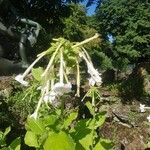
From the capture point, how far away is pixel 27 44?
1484 cm

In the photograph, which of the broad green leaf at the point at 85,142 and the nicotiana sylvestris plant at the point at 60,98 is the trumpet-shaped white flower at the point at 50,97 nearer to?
the nicotiana sylvestris plant at the point at 60,98

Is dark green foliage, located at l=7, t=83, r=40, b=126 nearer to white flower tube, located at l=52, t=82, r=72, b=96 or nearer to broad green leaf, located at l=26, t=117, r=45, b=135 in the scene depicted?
broad green leaf, located at l=26, t=117, r=45, b=135

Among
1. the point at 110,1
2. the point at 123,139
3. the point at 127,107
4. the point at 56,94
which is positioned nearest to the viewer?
the point at 56,94

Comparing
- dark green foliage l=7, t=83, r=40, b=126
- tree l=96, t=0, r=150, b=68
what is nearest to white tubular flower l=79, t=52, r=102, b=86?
dark green foliage l=7, t=83, r=40, b=126

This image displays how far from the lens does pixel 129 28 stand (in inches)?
1587

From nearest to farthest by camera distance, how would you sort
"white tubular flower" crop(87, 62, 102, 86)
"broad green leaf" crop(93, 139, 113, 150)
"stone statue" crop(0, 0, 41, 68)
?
"white tubular flower" crop(87, 62, 102, 86)
"broad green leaf" crop(93, 139, 113, 150)
"stone statue" crop(0, 0, 41, 68)

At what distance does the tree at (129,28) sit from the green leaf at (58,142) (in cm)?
3660

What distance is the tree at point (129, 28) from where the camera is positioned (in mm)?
38375

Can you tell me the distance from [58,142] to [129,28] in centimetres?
3926

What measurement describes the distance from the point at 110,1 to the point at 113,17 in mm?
1365

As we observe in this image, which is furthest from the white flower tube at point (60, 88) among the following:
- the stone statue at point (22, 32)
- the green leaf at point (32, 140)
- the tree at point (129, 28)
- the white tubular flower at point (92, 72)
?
the tree at point (129, 28)

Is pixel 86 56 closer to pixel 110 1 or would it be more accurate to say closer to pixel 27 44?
pixel 27 44

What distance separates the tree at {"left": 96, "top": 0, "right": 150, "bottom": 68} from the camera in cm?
3838

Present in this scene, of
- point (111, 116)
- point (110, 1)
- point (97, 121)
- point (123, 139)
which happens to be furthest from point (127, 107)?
point (110, 1)
